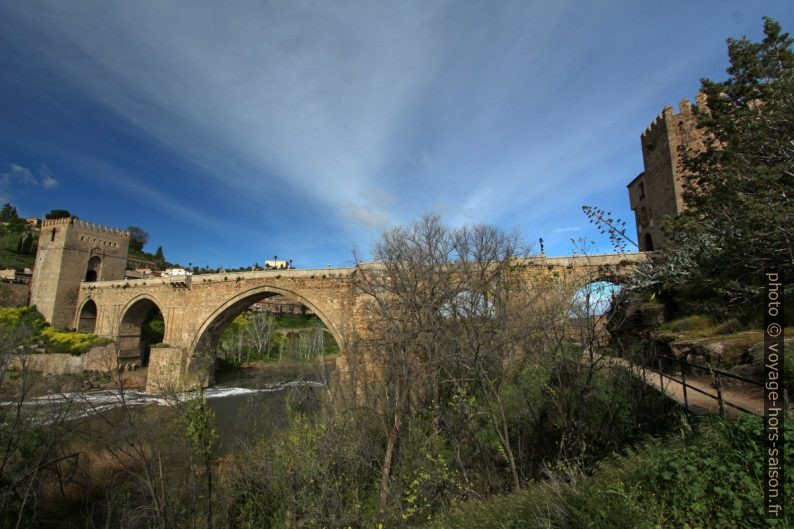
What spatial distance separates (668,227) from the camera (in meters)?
9.50

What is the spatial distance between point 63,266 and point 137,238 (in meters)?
51.4

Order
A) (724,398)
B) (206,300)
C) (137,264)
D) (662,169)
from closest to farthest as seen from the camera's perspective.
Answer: (724,398) → (662,169) → (206,300) → (137,264)

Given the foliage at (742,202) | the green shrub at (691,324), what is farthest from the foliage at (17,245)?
the foliage at (742,202)

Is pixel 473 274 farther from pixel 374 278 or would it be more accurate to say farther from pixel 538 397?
pixel 538 397

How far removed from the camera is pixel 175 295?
22609 millimetres

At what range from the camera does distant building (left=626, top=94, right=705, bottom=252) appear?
1390 centimetres

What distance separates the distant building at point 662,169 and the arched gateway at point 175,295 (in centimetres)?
294

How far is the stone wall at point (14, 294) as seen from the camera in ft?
91.4

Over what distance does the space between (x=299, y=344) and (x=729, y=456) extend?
35142 mm

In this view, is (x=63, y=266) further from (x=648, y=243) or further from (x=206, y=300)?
(x=648, y=243)

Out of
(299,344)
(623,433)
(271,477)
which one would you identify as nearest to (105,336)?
(299,344)

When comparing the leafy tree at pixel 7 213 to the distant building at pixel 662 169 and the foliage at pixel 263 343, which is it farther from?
the distant building at pixel 662 169

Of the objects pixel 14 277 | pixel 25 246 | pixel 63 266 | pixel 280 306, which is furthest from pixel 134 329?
pixel 25 246

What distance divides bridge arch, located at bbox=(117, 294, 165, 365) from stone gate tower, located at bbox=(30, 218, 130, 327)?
4.83 metres
